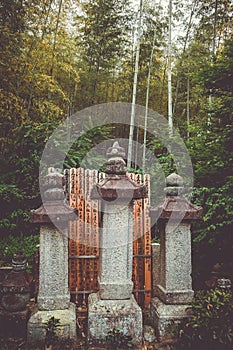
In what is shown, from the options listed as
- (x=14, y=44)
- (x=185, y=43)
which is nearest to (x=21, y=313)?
(x=14, y=44)

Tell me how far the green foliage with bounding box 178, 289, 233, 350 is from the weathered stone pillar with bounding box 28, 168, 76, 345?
3.12 feet

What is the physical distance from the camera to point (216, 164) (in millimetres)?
3273

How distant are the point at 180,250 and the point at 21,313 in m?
1.52

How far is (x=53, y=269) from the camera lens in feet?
8.85

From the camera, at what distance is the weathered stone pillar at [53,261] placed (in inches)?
104

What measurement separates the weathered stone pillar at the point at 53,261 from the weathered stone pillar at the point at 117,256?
0.25 meters

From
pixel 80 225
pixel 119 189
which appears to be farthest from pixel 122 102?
pixel 119 189

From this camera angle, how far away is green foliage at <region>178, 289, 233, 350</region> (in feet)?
7.78

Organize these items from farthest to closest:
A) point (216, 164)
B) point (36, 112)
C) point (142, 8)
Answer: point (142, 8) → point (36, 112) → point (216, 164)

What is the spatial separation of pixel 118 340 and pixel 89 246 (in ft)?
3.64

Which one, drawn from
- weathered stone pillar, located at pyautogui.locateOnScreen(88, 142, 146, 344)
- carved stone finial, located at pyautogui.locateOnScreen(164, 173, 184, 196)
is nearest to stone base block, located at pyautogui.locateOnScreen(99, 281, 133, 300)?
weathered stone pillar, located at pyautogui.locateOnScreen(88, 142, 146, 344)

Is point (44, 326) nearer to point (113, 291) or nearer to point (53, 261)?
point (53, 261)

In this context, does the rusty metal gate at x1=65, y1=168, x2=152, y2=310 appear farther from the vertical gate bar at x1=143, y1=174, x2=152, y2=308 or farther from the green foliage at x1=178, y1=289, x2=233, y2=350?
the green foliage at x1=178, y1=289, x2=233, y2=350

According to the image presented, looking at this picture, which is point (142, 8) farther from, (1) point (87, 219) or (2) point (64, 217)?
(2) point (64, 217)
